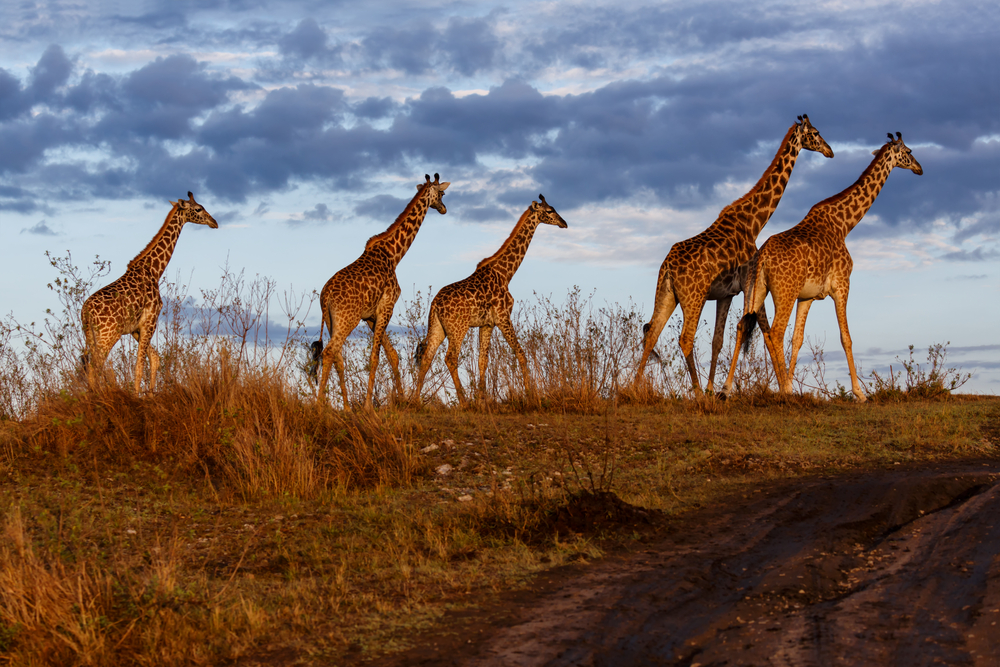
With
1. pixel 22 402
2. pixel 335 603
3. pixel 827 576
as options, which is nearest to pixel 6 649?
pixel 335 603

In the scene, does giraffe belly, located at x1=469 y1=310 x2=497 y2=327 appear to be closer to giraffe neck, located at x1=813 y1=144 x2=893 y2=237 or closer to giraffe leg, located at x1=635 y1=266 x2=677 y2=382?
giraffe leg, located at x1=635 y1=266 x2=677 y2=382

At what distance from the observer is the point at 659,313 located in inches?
479

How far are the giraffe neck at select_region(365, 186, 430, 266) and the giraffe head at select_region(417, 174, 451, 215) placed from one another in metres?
0.04

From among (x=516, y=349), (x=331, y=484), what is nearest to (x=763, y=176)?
(x=516, y=349)

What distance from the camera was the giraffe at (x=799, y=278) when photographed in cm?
1184

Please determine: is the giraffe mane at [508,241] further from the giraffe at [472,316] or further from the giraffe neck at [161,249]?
the giraffe neck at [161,249]

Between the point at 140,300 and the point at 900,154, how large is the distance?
1237 cm

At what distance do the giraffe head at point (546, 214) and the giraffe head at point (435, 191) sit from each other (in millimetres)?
1496

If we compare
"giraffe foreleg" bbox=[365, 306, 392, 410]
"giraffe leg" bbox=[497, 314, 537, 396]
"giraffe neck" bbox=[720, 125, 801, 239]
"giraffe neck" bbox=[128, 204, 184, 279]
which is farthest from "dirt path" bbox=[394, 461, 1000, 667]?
"giraffe neck" bbox=[128, 204, 184, 279]

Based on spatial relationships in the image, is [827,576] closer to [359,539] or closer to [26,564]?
[359,539]

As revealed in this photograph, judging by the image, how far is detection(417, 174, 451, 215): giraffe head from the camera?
13.8 m

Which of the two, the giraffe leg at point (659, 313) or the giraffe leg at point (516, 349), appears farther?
the giraffe leg at point (659, 313)

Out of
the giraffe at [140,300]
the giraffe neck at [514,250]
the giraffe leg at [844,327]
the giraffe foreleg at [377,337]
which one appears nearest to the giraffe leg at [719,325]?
the giraffe leg at [844,327]

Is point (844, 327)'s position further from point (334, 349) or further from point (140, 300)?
point (140, 300)
